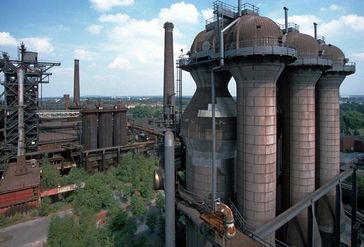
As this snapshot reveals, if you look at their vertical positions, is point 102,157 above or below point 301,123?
below

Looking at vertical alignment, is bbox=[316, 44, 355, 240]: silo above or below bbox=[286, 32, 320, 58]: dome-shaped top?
below

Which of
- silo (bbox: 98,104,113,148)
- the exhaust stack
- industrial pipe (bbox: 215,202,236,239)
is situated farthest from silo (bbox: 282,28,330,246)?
the exhaust stack

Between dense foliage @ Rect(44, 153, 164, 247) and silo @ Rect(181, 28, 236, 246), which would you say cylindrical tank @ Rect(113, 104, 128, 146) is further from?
silo @ Rect(181, 28, 236, 246)

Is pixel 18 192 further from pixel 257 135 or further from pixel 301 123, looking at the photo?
pixel 301 123

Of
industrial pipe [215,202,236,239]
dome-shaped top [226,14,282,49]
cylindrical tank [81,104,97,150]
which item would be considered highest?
dome-shaped top [226,14,282,49]

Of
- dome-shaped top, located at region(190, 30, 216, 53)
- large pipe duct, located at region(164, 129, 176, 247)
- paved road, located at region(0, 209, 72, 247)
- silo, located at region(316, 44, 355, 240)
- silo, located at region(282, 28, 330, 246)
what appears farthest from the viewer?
silo, located at region(316, 44, 355, 240)

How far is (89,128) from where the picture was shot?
3756 cm

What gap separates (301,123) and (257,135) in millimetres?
6121

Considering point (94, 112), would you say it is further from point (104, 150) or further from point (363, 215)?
point (363, 215)

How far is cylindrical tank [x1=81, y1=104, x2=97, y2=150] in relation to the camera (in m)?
37.4

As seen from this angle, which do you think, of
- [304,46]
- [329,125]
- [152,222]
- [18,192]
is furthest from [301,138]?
[18,192]

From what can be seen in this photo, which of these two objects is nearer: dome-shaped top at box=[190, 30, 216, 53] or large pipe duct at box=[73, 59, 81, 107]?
dome-shaped top at box=[190, 30, 216, 53]

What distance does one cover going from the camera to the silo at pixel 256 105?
543 inches

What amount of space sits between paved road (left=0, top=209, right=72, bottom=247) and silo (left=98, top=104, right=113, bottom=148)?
51.5 feet
